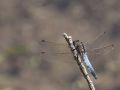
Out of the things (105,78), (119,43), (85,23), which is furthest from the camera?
(85,23)

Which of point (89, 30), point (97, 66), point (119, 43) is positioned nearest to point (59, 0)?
point (89, 30)

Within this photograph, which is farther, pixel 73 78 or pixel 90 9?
pixel 90 9

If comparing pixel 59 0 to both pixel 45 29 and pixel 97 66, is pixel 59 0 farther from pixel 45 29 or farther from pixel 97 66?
pixel 97 66

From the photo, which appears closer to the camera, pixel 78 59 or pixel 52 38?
pixel 78 59

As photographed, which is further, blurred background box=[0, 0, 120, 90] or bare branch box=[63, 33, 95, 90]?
blurred background box=[0, 0, 120, 90]

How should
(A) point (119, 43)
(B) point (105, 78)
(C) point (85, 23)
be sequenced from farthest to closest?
(C) point (85, 23) → (A) point (119, 43) → (B) point (105, 78)

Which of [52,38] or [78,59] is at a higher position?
[52,38]

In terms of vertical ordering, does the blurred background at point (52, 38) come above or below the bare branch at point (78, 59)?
above

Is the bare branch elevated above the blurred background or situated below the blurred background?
below
